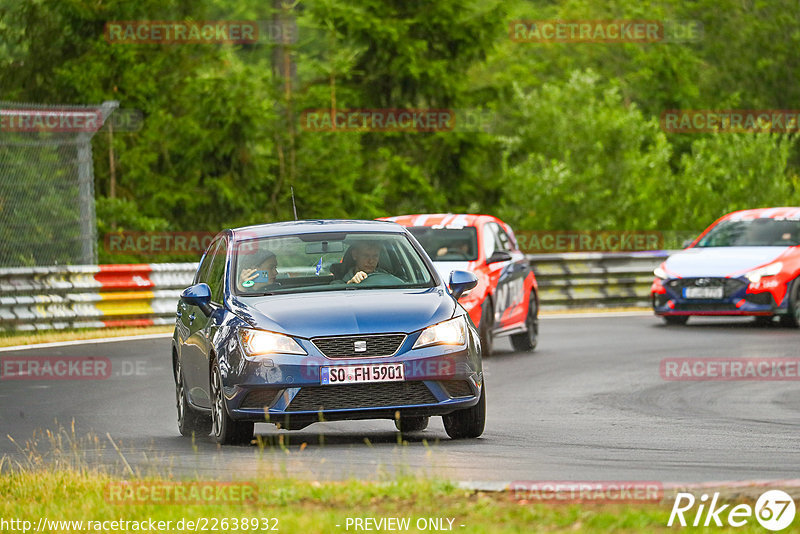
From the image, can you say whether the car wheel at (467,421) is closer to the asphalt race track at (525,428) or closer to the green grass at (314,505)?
the asphalt race track at (525,428)

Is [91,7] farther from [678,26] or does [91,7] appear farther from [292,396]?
[678,26]

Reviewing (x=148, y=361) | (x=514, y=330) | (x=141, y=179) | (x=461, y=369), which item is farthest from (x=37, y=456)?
(x=141, y=179)

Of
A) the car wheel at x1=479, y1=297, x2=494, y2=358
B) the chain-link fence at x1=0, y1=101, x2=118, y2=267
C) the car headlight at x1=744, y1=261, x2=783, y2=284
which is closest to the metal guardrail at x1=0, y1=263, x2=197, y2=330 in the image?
the chain-link fence at x1=0, y1=101, x2=118, y2=267

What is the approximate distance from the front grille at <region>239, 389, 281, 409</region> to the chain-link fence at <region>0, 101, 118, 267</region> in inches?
426

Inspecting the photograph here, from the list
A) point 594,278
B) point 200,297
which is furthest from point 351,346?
point 594,278

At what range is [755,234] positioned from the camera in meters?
23.1

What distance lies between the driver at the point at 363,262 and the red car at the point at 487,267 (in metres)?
6.37

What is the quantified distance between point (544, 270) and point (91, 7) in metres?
11.4

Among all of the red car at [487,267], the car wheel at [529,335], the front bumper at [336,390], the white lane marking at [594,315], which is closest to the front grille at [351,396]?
the front bumper at [336,390]

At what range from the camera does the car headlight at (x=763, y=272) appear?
70.6 feet

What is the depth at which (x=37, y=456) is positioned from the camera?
10039 millimetres

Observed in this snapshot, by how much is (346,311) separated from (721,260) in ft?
42.4

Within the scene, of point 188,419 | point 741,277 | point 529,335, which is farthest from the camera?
point 741,277

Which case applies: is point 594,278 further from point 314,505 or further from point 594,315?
point 314,505
